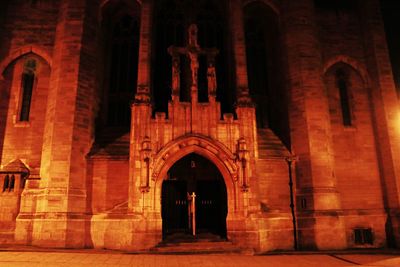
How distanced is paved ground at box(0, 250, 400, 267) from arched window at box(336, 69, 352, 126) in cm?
810

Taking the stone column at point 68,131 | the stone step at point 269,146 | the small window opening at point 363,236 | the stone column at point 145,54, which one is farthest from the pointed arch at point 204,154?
the small window opening at point 363,236

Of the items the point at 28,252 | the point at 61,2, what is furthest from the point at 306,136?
the point at 61,2

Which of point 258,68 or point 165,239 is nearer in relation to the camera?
point 165,239

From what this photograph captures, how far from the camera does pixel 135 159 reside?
1411 centimetres

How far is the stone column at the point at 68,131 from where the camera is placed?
1374 centimetres

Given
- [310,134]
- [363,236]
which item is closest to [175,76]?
[310,134]

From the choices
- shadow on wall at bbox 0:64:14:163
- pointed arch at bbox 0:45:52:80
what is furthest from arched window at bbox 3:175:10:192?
pointed arch at bbox 0:45:52:80

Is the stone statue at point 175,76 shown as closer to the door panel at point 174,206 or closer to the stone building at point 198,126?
the stone building at point 198,126

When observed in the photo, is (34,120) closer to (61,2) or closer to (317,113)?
(61,2)

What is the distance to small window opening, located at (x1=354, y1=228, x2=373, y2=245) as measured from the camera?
16.0 meters

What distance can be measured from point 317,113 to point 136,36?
1130cm

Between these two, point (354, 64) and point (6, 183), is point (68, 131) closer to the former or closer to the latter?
point (6, 183)

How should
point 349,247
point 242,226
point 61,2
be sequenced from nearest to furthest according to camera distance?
point 242,226 < point 349,247 < point 61,2

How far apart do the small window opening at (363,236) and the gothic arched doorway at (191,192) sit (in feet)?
22.2
